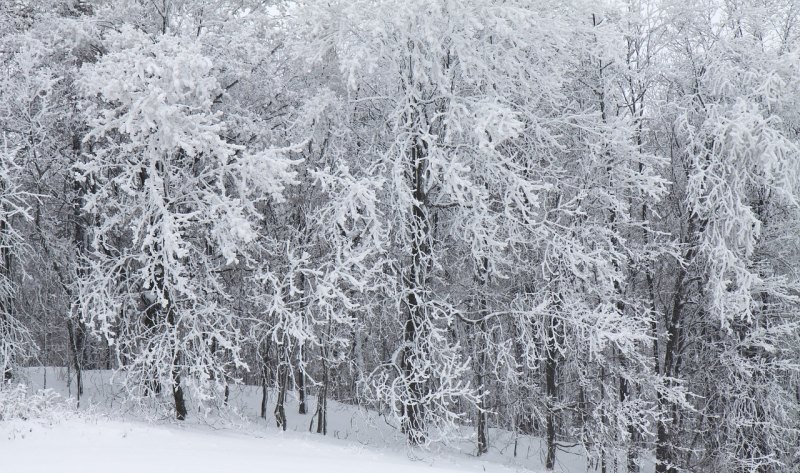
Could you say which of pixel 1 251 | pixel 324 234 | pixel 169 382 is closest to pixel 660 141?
pixel 324 234

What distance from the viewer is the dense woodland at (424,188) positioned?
39.8 ft

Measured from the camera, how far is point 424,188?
14.3m

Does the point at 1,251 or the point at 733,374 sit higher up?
the point at 1,251

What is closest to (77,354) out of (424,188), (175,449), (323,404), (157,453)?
(323,404)

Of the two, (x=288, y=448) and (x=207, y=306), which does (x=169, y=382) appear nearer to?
(x=207, y=306)

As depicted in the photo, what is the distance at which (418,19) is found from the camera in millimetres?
12953

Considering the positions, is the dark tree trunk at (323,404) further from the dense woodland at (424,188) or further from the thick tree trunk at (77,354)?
the thick tree trunk at (77,354)

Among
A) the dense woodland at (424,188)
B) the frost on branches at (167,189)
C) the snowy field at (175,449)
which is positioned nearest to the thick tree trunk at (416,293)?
the dense woodland at (424,188)

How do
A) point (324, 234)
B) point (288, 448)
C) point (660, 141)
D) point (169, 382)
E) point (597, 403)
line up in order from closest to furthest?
point (288, 448), point (169, 382), point (324, 234), point (597, 403), point (660, 141)

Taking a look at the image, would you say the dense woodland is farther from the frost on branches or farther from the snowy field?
the snowy field

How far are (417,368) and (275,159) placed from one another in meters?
4.60

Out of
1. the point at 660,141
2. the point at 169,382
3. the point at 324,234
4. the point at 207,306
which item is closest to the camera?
the point at 169,382

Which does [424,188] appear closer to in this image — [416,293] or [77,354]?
[416,293]

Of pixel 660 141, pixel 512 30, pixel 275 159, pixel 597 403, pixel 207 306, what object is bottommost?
pixel 597 403
